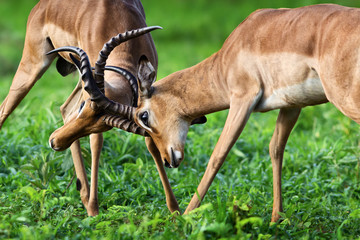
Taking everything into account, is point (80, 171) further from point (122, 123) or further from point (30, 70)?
point (122, 123)

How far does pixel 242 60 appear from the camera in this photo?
4.28 m

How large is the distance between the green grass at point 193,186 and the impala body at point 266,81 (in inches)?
15.6

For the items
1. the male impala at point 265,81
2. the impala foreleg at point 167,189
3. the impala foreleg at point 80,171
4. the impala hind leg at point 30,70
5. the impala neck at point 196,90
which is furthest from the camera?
the impala hind leg at point 30,70

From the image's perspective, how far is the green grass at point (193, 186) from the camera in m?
3.88

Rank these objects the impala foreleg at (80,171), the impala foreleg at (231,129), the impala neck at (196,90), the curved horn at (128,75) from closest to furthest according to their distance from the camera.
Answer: the impala foreleg at (231,129) → the impala neck at (196,90) → the curved horn at (128,75) → the impala foreleg at (80,171)

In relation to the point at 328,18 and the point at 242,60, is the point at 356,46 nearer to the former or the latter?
the point at 328,18

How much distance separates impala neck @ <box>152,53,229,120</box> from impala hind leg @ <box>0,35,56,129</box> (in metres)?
1.46

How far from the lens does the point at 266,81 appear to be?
4.20m

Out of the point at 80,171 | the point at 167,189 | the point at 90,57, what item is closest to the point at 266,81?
the point at 167,189

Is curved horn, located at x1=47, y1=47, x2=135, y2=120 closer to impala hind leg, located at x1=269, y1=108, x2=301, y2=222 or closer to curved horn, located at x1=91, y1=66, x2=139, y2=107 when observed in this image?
curved horn, located at x1=91, y1=66, x2=139, y2=107

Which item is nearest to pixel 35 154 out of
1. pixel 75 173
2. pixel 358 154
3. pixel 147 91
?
pixel 75 173

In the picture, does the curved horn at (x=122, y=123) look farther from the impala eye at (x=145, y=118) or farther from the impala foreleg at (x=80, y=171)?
the impala foreleg at (x=80, y=171)

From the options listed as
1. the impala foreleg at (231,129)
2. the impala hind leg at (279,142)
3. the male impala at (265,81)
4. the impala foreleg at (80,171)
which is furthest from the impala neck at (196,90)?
the impala foreleg at (80,171)

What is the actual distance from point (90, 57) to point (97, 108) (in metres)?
0.85
